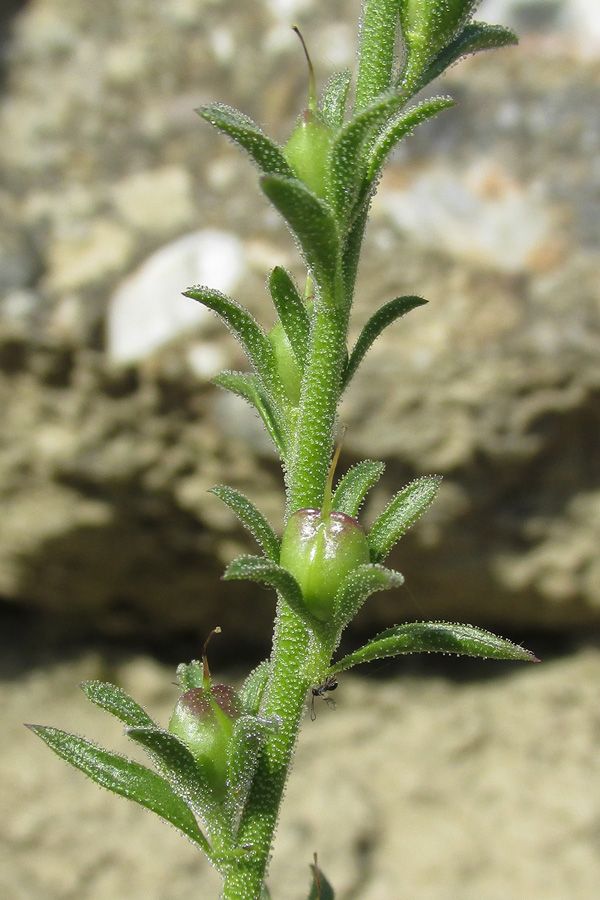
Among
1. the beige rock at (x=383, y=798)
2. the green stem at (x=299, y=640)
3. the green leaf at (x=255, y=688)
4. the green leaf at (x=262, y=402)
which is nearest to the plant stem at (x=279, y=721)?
Result: the green stem at (x=299, y=640)

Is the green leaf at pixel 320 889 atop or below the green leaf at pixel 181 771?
below

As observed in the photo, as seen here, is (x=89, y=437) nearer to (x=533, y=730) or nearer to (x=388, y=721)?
(x=388, y=721)

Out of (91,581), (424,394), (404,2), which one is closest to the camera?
(404,2)

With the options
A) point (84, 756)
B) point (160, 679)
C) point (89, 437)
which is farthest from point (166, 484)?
point (84, 756)

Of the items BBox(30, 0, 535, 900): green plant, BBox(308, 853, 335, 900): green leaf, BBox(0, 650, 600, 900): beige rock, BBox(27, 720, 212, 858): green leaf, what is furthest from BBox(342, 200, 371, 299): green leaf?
BBox(0, 650, 600, 900): beige rock

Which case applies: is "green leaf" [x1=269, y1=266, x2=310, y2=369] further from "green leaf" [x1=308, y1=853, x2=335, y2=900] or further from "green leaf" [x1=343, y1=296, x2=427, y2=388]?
"green leaf" [x1=308, y1=853, x2=335, y2=900]

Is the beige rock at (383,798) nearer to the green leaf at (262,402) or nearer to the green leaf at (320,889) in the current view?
the green leaf at (320,889)

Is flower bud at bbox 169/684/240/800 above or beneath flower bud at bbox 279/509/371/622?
beneath
